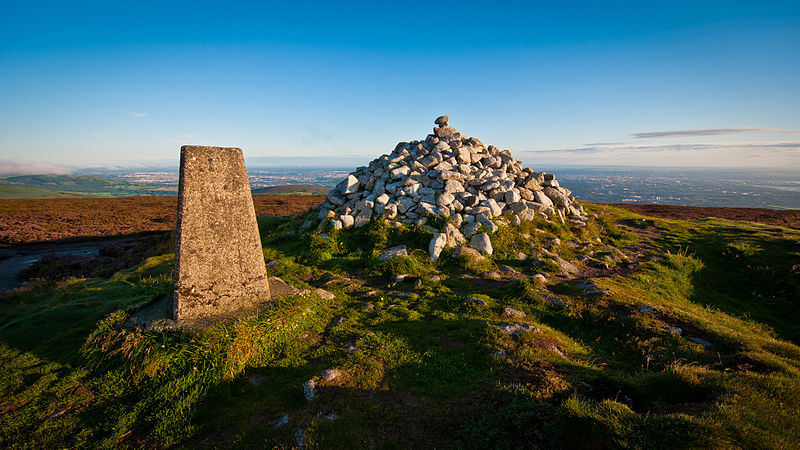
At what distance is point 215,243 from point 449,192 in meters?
9.91

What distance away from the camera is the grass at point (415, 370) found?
370 centimetres

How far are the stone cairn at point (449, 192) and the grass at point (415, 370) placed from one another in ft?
12.2

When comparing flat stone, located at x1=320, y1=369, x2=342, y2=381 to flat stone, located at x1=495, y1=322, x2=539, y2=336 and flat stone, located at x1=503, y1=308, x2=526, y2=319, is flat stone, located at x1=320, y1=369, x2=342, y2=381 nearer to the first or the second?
flat stone, located at x1=495, y1=322, x2=539, y2=336

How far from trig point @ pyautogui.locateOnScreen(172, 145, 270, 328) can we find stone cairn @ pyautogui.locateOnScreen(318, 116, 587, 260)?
5989 mm

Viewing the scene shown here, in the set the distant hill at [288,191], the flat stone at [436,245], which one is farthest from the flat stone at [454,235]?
the distant hill at [288,191]

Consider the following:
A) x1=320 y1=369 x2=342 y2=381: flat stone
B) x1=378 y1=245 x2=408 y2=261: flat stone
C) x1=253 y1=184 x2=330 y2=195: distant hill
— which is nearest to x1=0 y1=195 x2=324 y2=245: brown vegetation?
x1=378 y1=245 x2=408 y2=261: flat stone

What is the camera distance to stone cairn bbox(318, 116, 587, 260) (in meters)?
13.1

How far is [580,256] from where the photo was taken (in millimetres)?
12703

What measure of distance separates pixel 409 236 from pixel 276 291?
19.5ft

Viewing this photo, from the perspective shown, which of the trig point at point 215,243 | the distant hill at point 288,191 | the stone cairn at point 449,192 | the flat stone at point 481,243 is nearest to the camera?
the trig point at point 215,243

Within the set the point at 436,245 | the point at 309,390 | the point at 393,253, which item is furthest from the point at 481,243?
the point at 309,390

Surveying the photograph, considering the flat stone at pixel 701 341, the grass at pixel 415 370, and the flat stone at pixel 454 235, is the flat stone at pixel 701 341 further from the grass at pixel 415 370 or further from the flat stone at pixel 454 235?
the flat stone at pixel 454 235

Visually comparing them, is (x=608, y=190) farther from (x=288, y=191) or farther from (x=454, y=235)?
(x=454, y=235)

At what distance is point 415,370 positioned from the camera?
5.24 metres
